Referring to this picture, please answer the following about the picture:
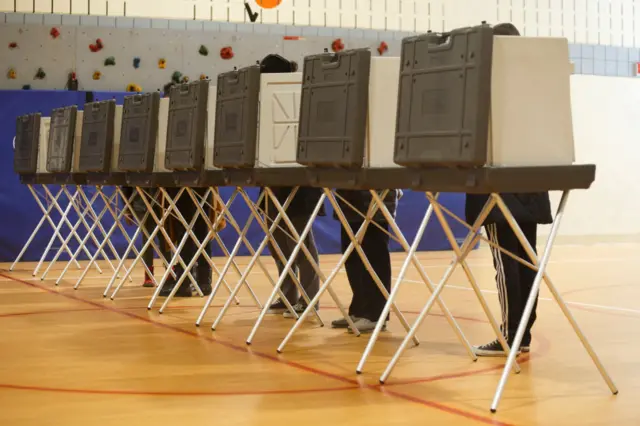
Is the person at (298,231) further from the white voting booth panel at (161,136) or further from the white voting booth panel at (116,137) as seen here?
the white voting booth panel at (116,137)

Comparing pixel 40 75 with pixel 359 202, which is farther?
pixel 40 75

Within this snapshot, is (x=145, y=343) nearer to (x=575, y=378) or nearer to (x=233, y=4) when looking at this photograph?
(x=575, y=378)

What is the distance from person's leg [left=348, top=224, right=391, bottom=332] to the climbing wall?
6629 millimetres

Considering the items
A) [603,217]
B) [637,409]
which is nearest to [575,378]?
[637,409]

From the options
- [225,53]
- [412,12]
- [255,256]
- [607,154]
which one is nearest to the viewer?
[255,256]

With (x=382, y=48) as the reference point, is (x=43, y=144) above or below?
below

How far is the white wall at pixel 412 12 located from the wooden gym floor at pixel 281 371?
17.3 feet

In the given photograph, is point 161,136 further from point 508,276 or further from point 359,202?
point 508,276

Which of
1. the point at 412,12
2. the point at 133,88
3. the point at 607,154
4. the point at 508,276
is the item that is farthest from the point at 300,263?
the point at 607,154

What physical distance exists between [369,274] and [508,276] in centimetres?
105

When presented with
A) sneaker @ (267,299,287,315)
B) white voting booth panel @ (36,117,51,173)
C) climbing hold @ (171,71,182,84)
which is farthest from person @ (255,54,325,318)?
climbing hold @ (171,71,182,84)

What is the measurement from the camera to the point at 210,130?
5.86 m

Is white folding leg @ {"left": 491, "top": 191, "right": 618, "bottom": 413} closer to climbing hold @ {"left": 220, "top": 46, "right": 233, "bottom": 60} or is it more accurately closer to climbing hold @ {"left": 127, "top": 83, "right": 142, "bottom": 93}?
climbing hold @ {"left": 127, "top": 83, "right": 142, "bottom": 93}

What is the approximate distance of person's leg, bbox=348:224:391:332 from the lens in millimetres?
5230
